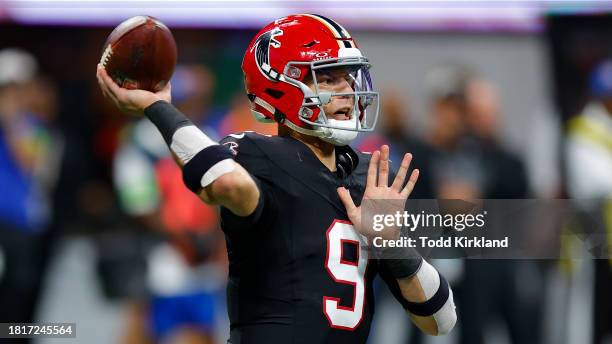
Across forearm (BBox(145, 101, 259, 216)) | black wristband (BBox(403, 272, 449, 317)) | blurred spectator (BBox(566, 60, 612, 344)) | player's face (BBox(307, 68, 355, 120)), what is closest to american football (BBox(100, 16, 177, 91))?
forearm (BBox(145, 101, 259, 216))

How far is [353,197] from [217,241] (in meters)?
4.05

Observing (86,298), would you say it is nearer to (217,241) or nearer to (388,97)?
(217,241)

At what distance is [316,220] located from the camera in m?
2.90

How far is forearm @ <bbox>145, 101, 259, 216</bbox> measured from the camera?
2.67m

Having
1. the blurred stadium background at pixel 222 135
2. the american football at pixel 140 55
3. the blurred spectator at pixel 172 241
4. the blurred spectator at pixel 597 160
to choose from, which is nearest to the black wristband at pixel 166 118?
the american football at pixel 140 55

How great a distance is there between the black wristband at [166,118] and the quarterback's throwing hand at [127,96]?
0.07ft

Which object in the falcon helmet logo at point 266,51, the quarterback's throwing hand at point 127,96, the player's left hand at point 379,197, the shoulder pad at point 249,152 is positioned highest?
the falcon helmet logo at point 266,51

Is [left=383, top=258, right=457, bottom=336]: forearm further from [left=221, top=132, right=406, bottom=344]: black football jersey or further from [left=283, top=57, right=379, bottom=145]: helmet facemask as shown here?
[left=283, top=57, right=379, bottom=145]: helmet facemask

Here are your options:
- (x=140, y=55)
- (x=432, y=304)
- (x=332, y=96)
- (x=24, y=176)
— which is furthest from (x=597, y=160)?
(x=140, y=55)

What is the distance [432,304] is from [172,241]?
4.05 m

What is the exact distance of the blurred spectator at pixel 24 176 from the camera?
6742 mm

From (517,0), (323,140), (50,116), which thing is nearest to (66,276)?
(50,116)

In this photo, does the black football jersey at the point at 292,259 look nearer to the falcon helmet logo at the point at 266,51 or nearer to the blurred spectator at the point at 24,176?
the falcon helmet logo at the point at 266,51

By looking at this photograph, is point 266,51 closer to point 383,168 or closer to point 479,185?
point 383,168
